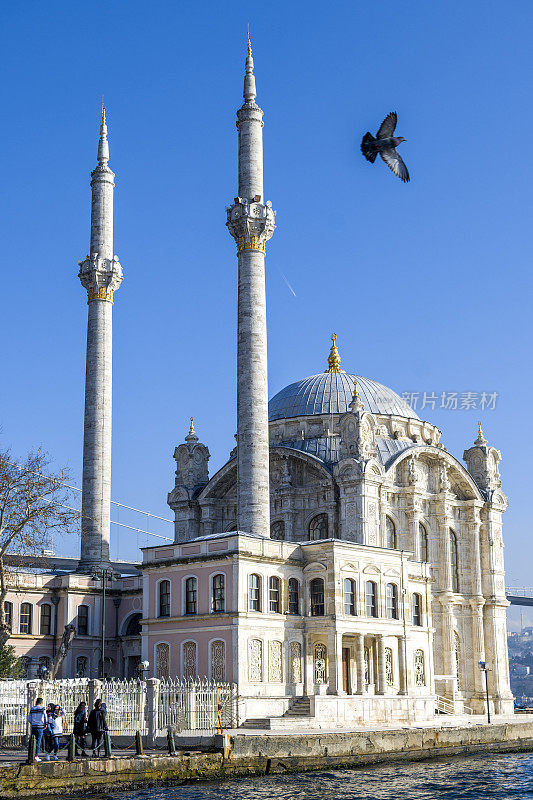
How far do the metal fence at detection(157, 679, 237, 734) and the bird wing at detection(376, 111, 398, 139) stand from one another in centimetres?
1755

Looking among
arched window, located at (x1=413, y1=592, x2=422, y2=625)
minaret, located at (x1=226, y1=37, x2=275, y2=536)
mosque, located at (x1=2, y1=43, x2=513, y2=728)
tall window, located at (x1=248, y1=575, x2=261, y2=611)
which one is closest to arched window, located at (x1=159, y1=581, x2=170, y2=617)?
mosque, located at (x1=2, y1=43, x2=513, y2=728)

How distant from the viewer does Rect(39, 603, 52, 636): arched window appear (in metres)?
48.2

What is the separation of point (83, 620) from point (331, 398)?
1823cm

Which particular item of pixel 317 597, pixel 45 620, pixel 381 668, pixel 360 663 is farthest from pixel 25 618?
pixel 381 668

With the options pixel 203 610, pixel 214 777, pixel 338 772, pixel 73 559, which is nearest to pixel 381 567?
pixel 203 610


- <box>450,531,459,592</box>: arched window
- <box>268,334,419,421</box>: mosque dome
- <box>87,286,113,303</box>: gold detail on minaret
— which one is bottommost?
<box>450,531,459,592</box>: arched window

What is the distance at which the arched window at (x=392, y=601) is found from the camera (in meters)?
43.0

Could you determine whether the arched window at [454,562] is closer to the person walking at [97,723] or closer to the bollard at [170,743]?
the bollard at [170,743]

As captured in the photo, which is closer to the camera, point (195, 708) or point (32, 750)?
point (32, 750)

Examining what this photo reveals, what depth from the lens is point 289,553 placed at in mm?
40719

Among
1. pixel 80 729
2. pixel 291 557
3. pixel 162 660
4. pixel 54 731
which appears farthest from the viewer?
pixel 291 557

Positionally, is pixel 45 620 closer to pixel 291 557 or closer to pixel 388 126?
pixel 291 557

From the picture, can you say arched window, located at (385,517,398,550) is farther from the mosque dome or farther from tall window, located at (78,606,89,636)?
tall window, located at (78,606,89,636)

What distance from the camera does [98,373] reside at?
168 ft
